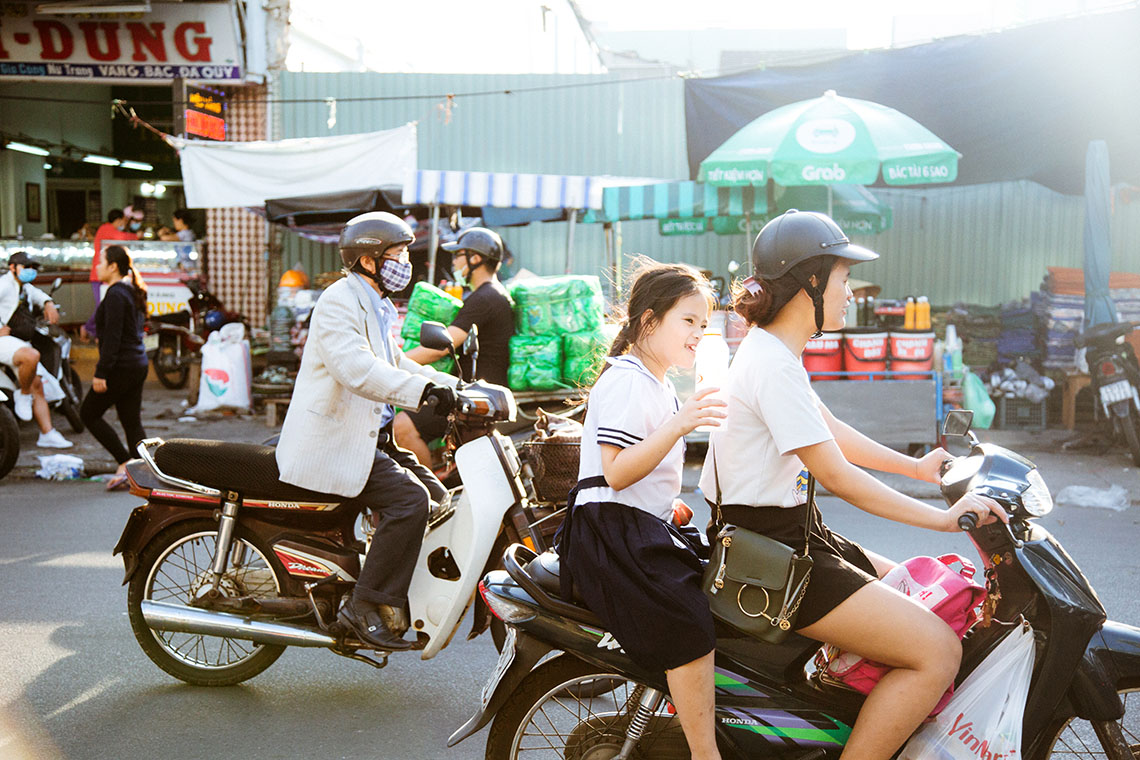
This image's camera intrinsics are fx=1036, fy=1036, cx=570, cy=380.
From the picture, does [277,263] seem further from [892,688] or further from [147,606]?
[892,688]

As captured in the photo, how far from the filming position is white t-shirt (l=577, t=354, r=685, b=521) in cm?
Answer: 273

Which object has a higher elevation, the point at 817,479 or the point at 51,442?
the point at 817,479

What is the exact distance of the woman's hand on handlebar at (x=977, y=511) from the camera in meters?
2.51

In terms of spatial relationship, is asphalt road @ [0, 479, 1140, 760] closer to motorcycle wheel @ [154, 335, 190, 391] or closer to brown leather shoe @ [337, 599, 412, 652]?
brown leather shoe @ [337, 599, 412, 652]

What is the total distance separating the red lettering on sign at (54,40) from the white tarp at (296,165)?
359 cm

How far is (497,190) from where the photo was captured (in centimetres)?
1071

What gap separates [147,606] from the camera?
4.18m

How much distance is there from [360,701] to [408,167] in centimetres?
855

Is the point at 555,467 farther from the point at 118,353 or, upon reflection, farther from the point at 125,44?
the point at 125,44

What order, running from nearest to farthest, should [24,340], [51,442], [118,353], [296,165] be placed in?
1. [118,353]
2. [24,340]
3. [51,442]
4. [296,165]

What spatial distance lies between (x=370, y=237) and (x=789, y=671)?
2500 millimetres

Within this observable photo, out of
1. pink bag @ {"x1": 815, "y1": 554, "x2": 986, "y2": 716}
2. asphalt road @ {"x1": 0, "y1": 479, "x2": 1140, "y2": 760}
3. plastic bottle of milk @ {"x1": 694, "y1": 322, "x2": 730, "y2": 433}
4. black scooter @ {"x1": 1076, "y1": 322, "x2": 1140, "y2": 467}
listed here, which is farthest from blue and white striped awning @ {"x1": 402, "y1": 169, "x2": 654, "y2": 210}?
pink bag @ {"x1": 815, "y1": 554, "x2": 986, "y2": 716}

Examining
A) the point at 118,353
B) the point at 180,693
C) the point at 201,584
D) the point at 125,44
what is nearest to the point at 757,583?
the point at 201,584

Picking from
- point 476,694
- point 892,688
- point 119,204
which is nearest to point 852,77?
point 476,694
